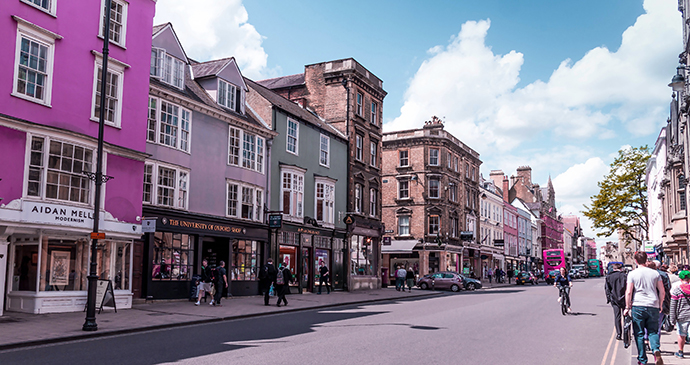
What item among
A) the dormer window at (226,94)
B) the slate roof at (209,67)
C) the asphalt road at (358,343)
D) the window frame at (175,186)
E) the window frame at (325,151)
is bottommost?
the asphalt road at (358,343)

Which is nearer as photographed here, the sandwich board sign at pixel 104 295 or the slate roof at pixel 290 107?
the sandwich board sign at pixel 104 295

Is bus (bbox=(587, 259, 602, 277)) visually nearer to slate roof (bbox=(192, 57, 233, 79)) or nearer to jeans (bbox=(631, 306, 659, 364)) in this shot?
slate roof (bbox=(192, 57, 233, 79))

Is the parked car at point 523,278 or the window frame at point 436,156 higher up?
the window frame at point 436,156

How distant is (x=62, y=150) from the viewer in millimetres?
16719

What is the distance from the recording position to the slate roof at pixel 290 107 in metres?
30.6

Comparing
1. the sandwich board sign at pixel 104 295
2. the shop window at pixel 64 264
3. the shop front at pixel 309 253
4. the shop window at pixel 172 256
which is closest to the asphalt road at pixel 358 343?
the sandwich board sign at pixel 104 295

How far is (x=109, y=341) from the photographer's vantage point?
38.2 ft

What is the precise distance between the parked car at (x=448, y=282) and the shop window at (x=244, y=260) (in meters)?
16.9

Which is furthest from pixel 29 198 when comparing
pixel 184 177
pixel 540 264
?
pixel 540 264

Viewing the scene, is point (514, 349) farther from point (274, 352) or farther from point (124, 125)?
point (124, 125)

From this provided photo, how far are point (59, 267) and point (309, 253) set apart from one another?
1658 cm

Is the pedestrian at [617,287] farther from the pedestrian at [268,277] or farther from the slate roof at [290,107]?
the slate roof at [290,107]

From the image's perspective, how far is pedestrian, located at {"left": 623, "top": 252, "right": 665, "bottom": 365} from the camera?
29.0 ft

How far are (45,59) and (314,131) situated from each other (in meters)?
17.6
